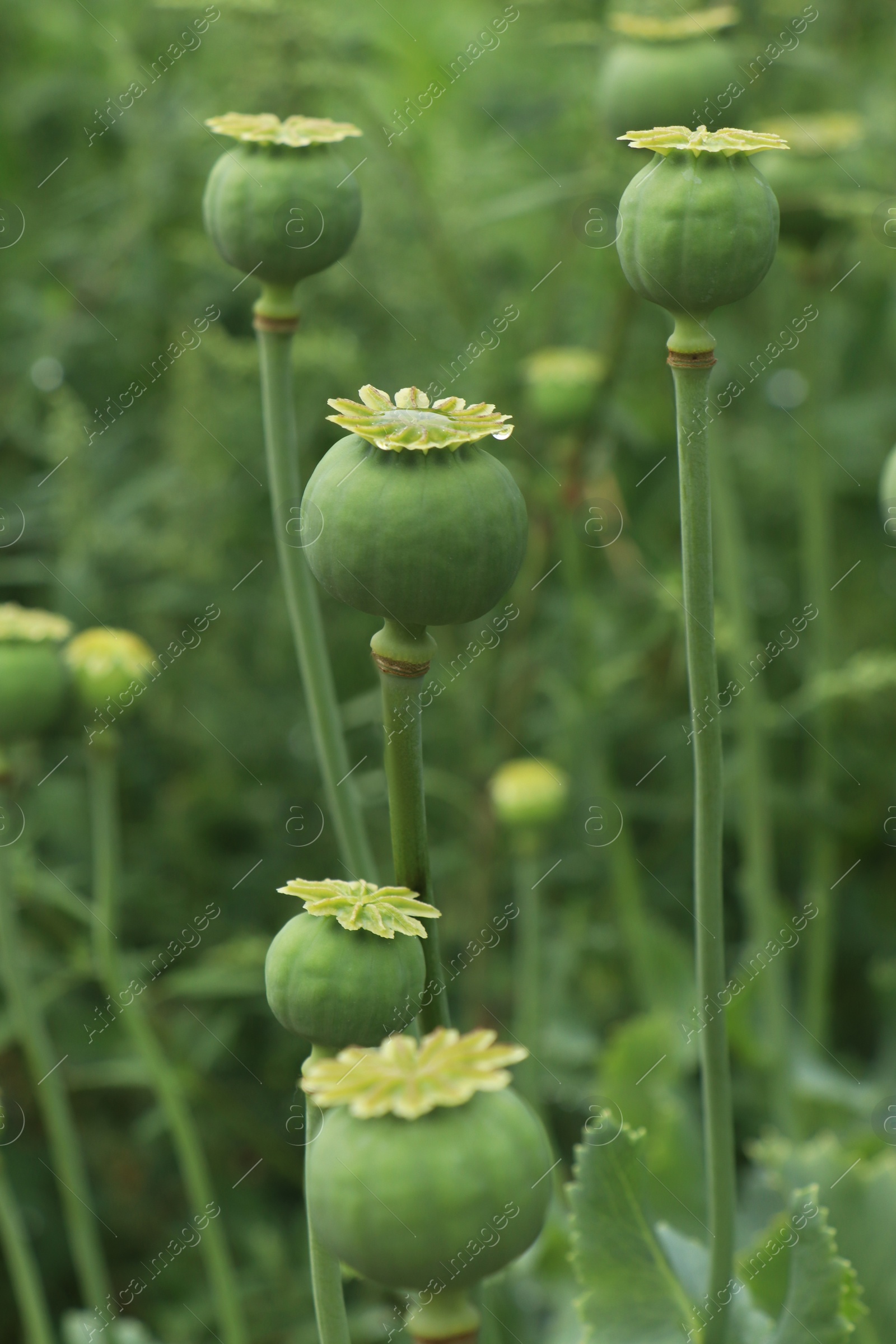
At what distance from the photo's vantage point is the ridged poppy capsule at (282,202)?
1.93 ft

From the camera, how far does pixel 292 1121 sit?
3.98ft

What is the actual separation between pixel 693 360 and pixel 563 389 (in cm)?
73

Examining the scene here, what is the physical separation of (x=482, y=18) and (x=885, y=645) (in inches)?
37.6

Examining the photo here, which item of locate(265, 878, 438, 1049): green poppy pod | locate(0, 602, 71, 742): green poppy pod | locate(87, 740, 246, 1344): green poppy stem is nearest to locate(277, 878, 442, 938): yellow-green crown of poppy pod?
locate(265, 878, 438, 1049): green poppy pod

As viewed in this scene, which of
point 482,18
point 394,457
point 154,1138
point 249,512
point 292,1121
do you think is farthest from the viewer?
Result: point 482,18

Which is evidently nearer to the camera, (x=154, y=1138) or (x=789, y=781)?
(x=154, y=1138)

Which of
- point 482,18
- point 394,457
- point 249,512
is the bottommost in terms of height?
point 249,512

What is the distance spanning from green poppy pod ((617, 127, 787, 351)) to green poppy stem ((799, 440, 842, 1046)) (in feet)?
2.49

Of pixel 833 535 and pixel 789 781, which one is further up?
pixel 833 535

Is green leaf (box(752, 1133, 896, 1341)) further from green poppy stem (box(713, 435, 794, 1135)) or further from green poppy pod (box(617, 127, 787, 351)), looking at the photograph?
green poppy pod (box(617, 127, 787, 351))

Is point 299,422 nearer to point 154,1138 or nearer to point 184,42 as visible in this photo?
point 184,42

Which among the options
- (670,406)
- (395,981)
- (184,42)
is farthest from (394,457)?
(184,42)

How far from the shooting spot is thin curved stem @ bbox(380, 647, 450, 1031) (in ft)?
1.47

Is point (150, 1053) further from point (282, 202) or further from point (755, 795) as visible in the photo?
point (282, 202)
